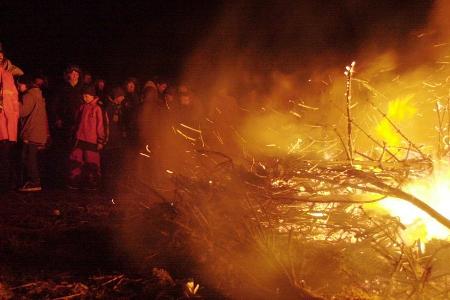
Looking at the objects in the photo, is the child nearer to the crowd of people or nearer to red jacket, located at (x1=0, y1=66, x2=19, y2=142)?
the crowd of people

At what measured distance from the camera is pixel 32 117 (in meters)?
7.78

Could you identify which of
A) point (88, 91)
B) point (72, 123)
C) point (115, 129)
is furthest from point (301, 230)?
point (115, 129)

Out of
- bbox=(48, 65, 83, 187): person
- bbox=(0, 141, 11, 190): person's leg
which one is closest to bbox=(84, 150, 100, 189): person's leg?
bbox=(48, 65, 83, 187): person

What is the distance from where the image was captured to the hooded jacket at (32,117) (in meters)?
7.76

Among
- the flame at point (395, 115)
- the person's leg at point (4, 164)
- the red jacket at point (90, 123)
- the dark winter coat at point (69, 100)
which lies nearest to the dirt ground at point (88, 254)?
the person's leg at point (4, 164)

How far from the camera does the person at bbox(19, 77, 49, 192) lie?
25.4 feet

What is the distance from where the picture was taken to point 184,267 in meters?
4.32

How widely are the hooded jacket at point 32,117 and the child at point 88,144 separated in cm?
60

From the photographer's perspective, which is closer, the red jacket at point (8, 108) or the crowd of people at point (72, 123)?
the red jacket at point (8, 108)

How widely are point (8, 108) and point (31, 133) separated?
74cm

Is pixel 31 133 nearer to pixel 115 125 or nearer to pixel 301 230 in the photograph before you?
pixel 115 125

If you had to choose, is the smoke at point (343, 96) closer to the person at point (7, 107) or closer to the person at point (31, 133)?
the person at point (31, 133)

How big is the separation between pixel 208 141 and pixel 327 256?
3.24m

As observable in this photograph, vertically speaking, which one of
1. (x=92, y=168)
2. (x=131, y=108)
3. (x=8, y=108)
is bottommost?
(x=92, y=168)
